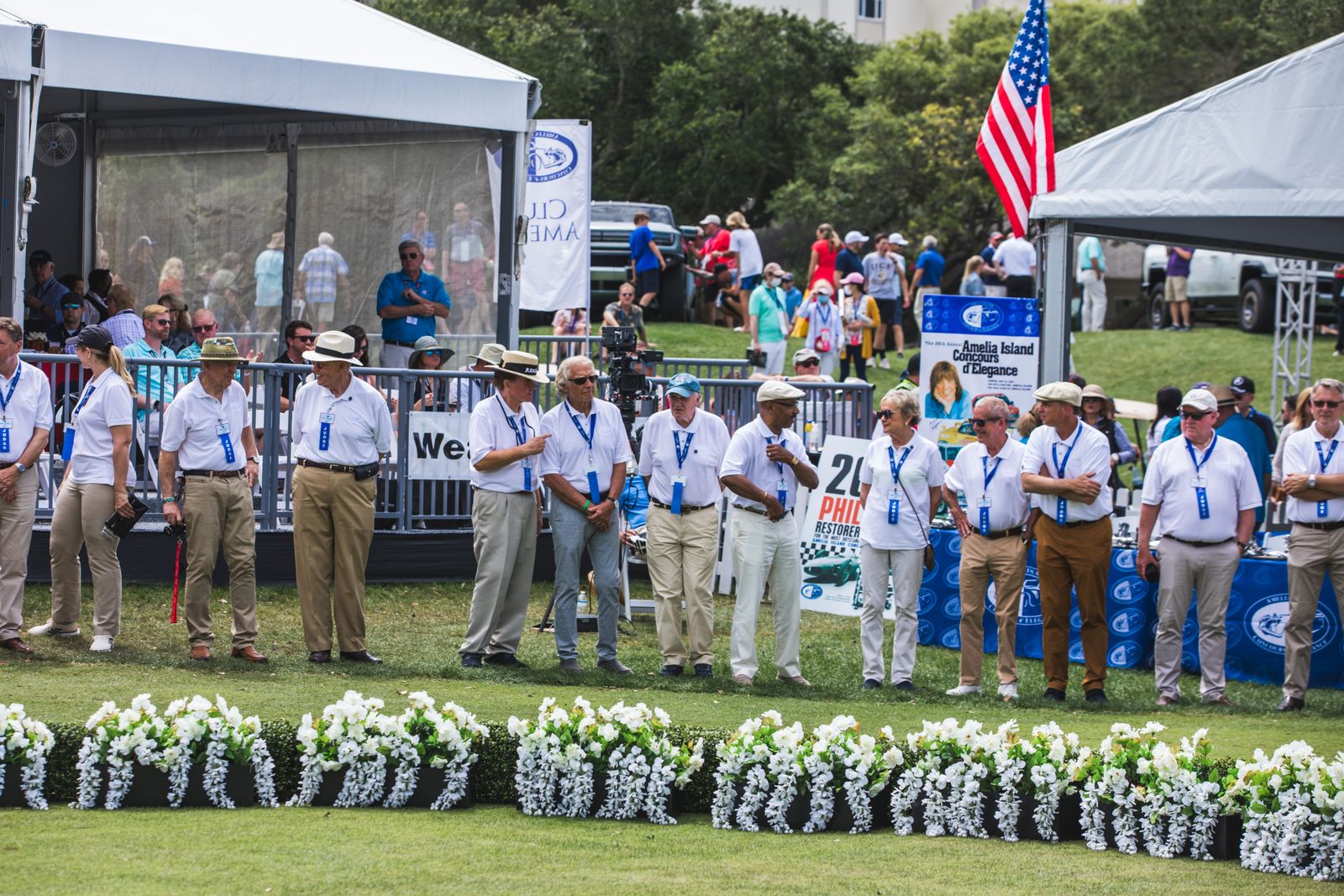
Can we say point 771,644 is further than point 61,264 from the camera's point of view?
No

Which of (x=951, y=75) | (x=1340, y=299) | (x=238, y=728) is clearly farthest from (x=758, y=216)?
(x=238, y=728)

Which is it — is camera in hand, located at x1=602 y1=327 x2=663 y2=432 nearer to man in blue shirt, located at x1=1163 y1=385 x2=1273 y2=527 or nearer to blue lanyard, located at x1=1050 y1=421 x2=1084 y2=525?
blue lanyard, located at x1=1050 y1=421 x2=1084 y2=525

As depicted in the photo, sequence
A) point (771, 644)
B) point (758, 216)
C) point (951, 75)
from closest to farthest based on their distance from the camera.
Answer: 1. point (771, 644)
2. point (951, 75)
3. point (758, 216)

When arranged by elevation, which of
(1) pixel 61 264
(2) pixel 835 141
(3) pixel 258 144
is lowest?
(1) pixel 61 264

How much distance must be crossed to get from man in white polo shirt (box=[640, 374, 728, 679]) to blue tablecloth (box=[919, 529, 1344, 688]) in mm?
1844

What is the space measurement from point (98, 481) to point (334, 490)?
56.2 inches

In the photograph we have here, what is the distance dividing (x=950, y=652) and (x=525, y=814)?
5709 mm

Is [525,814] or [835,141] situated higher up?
[835,141]

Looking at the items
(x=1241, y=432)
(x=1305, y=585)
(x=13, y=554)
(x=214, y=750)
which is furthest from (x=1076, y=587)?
(x=13, y=554)

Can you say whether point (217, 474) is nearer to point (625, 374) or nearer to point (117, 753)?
point (625, 374)

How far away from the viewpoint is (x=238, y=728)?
26.0 ft

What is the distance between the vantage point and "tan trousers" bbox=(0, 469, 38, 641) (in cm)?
1070

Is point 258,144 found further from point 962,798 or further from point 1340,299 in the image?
point 1340,299

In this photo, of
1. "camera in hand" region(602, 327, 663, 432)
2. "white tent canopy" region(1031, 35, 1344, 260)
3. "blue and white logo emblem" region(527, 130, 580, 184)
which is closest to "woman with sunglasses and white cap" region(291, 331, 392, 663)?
"camera in hand" region(602, 327, 663, 432)
